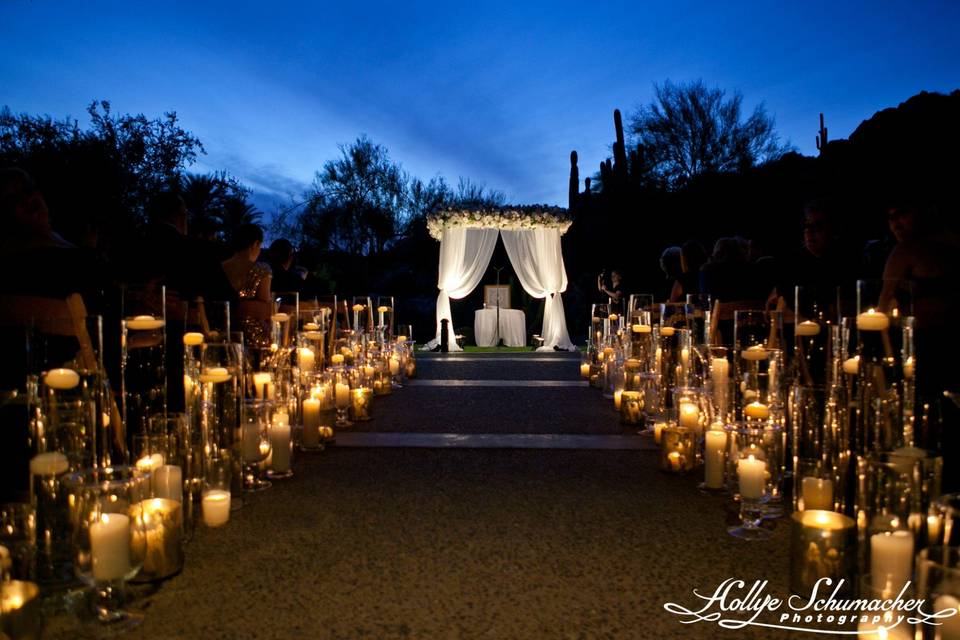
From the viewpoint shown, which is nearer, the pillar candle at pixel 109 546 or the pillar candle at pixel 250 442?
the pillar candle at pixel 109 546

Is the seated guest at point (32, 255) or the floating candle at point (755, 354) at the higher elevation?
the seated guest at point (32, 255)

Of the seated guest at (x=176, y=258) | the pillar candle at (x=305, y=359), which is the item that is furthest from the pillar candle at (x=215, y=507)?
the pillar candle at (x=305, y=359)

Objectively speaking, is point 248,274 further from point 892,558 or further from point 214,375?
point 892,558

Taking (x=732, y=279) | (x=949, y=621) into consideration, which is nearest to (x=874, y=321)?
(x=949, y=621)

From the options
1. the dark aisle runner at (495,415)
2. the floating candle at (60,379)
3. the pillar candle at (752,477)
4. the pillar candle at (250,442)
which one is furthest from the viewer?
the dark aisle runner at (495,415)

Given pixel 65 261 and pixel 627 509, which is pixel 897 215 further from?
pixel 65 261

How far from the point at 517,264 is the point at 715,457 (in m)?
11.2

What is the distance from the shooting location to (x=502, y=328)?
1479 cm

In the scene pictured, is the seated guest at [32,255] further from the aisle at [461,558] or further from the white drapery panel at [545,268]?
the white drapery panel at [545,268]

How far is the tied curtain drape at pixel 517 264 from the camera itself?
13.6 metres

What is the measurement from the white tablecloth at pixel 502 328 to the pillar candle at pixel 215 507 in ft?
40.3

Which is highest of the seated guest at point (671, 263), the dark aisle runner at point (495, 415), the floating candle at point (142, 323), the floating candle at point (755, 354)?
the seated guest at point (671, 263)

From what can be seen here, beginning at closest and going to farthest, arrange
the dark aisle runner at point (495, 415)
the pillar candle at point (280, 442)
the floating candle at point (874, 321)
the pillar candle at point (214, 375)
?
the floating candle at point (874, 321), the pillar candle at point (214, 375), the pillar candle at point (280, 442), the dark aisle runner at point (495, 415)

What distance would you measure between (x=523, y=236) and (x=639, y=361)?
8957 mm
